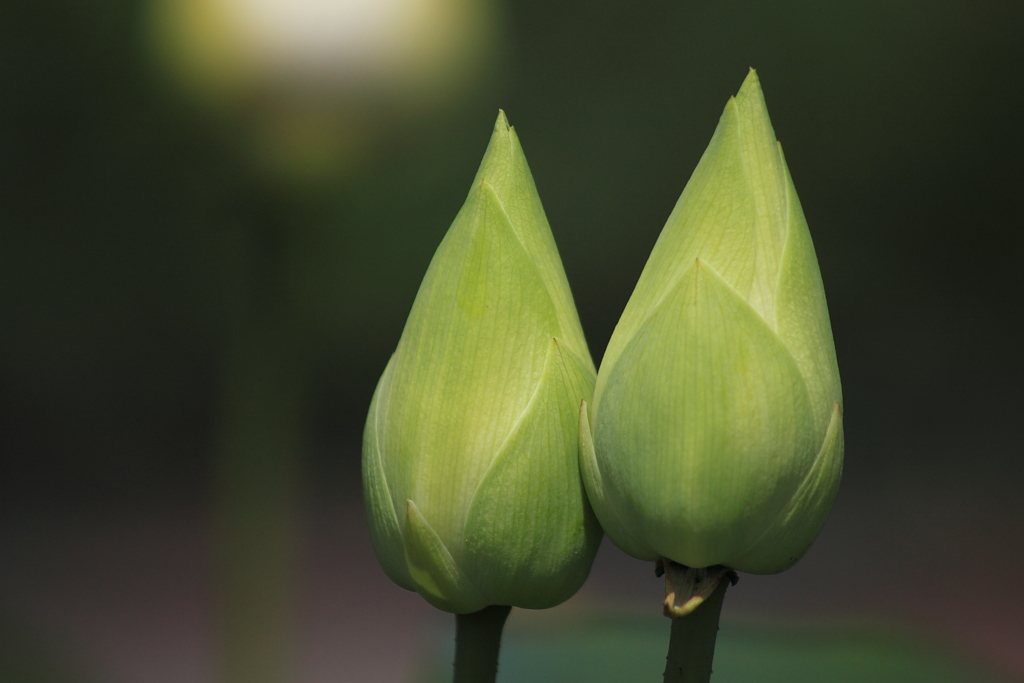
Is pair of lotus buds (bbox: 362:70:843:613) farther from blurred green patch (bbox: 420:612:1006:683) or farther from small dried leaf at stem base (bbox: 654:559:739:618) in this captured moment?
blurred green patch (bbox: 420:612:1006:683)

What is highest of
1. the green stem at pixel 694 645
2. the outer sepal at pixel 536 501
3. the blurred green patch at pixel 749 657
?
the outer sepal at pixel 536 501

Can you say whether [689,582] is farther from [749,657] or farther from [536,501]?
[749,657]

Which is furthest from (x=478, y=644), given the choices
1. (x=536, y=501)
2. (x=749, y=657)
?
(x=749, y=657)

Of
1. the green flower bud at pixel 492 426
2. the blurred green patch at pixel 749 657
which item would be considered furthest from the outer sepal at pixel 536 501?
the blurred green patch at pixel 749 657

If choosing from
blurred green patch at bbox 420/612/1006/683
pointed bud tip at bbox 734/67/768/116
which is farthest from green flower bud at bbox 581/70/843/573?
blurred green patch at bbox 420/612/1006/683

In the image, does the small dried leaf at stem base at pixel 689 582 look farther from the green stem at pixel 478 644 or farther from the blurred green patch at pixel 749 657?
the blurred green patch at pixel 749 657
